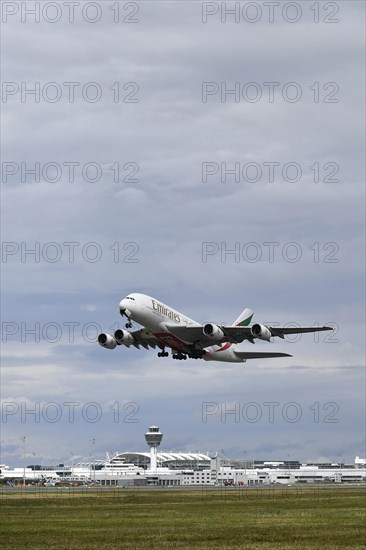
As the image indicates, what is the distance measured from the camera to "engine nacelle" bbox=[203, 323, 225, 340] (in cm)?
9744

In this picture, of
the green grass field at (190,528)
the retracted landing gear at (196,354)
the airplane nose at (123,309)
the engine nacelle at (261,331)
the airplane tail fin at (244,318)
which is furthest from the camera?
the airplane tail fin at (244,318)

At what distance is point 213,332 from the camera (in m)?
97.3

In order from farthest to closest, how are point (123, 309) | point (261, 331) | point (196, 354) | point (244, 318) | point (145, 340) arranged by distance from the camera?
point (244, 318) → point (196, 354) → point (145, 340) → point (261, 331) → point (123, 309)

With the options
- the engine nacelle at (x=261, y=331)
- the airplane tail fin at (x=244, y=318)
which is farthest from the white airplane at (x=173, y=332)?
the airplane tail fin at (x=244, y=318)

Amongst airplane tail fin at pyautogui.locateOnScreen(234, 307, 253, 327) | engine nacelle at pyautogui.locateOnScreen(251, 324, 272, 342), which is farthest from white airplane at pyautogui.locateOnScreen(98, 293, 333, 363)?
airplane tail fin at pyautogui.locateOnScreen(234, 307, 253, 327)

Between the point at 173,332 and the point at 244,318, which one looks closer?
the point at 173,332

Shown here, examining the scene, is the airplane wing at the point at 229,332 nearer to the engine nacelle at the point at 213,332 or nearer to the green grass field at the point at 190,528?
the engine nacelle at the point at 213,332

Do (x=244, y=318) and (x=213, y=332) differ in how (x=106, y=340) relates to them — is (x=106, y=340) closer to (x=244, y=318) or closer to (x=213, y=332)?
(x=213, y=332)

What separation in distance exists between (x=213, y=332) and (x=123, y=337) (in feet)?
35.0

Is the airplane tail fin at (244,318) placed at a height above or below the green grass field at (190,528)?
above

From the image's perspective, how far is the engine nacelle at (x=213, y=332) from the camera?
97.4 metres

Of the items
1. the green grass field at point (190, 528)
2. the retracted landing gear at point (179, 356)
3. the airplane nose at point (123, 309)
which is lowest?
the green grass field at point (190, 528)

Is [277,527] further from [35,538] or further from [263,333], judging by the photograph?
[263,333]

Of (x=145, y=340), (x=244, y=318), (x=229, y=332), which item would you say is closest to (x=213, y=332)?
(x=229, y=332)
